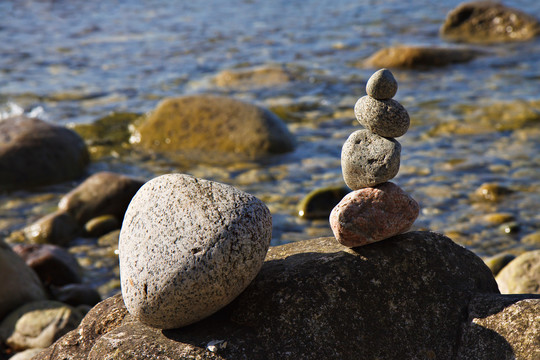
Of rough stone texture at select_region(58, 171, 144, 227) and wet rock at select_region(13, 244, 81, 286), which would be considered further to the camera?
rough stone texture at select_region(58, 171, 144, 227)

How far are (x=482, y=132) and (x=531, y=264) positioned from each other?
12.3ft

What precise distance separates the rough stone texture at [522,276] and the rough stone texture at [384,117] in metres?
2.03

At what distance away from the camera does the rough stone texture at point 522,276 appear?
15.1 feet

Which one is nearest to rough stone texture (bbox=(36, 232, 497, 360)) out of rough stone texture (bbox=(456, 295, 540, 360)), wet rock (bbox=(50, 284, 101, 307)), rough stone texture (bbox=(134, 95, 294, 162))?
rough stone texture (bbox=(456, 295, 540, 360))

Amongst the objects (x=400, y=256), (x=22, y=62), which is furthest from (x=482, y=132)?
(x=22, y=62)

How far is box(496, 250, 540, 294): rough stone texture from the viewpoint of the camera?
4598 mm

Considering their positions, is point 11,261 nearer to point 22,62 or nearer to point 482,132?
point 482,132

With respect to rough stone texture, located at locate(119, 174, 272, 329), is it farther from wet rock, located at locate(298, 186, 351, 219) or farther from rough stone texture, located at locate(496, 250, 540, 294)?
wet rock, located at locate(298, 186, 351, 219)

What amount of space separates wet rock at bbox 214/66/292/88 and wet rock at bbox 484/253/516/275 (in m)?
5.99

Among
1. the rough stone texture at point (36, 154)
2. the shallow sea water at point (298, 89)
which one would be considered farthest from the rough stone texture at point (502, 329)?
the rough stone texture at point (36, 154)

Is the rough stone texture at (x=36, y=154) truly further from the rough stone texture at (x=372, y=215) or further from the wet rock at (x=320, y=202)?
the rough stone texture at (x=372, y=215)

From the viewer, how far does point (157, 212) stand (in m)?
2.95

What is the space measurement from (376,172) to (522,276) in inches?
81.5

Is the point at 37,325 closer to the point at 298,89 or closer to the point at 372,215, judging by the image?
the point at 372,215
